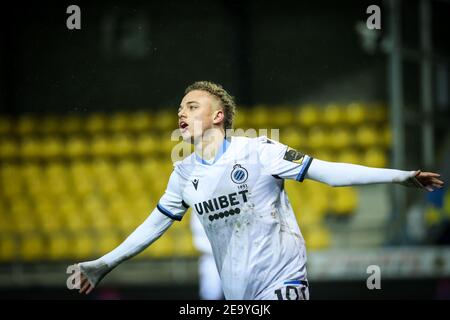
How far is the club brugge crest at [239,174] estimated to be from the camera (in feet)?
15.3

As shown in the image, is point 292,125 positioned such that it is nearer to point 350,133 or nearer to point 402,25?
point 350,133

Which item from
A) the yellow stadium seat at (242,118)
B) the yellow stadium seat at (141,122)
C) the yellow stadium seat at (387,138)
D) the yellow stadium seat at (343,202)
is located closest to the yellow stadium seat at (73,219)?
the yellow stadium seat at (141,122)

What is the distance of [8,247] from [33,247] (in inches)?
12.9

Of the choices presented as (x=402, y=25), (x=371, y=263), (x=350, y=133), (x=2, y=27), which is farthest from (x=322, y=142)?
(x=2, y=27)

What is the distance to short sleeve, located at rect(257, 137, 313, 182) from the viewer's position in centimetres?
457

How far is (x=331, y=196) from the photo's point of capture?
39.5ft

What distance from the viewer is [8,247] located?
38.8ft

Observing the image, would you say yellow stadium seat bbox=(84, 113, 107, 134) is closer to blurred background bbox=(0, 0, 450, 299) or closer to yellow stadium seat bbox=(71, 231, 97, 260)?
blurred background bbox=(0, 0, 450, 299)

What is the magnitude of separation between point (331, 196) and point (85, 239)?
3.32m

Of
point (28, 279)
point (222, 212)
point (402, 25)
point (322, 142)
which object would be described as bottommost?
point (28, 279)

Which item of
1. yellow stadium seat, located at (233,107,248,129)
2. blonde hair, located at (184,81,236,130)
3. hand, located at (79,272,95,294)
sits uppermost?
yellow stadium seat, located at (233,107,248,129)

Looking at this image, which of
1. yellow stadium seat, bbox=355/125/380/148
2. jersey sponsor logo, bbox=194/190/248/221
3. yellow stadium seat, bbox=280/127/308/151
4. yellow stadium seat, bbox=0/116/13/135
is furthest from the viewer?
yellow stadium seat, bbox=0/116/13/135

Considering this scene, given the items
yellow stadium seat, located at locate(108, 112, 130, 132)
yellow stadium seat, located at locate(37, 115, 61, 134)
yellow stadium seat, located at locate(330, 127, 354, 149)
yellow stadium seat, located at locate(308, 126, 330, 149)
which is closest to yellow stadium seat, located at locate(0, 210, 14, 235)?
yellow stadium seat, located at locate(37, 115, 61, 134)

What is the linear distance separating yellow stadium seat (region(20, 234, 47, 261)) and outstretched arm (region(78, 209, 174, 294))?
712cm
